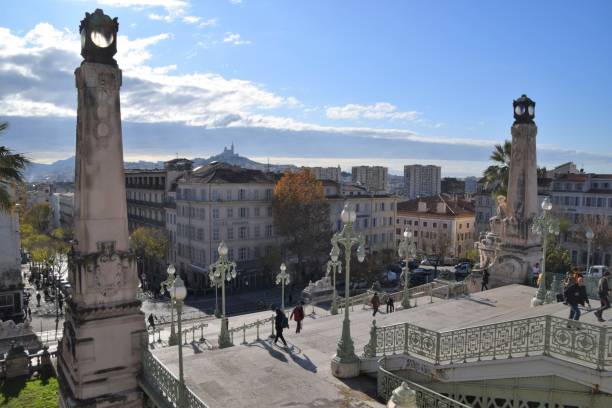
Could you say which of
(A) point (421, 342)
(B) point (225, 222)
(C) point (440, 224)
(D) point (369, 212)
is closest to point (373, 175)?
(C) point (440, 224)

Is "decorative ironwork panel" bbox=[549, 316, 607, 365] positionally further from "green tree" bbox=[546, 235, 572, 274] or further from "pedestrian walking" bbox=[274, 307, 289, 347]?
"green tree" bbox=[546, 235, 572, 274]

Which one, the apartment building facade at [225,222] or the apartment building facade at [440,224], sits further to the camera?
the apartment building facade at [440,224]

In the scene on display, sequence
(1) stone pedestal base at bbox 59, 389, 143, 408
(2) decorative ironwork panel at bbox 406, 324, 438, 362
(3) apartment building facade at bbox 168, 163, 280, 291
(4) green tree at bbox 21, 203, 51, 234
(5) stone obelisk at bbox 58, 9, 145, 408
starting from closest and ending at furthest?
(2) decorative ironwork panel at bbox 406, 324, 438, 362
(1) stone pedestal base at bbox 59, 389, 143, 408
(5) stone obelisk at bbox 58, 9, 145, 408
(3) apartment building facade at bbox 168, 163, 280, 291
(4) green tree at bbox 21, 203, 51, 234

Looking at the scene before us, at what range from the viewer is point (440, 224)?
72438 mm

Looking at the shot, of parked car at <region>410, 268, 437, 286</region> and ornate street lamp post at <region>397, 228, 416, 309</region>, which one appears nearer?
ornate street lamp post at <region>397, 228, 416, 309</region>

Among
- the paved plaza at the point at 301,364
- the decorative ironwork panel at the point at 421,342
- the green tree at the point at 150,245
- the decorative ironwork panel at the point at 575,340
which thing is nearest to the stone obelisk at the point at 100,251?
the paved plaza at the point at 301,364

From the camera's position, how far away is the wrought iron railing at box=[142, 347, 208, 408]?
10117mm

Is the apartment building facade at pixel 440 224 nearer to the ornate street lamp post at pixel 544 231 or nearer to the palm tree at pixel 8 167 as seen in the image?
the ornate street lamp post at pixel 544 231

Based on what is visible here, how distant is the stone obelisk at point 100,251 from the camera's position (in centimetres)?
1249

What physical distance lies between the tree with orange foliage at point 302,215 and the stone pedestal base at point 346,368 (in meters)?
38.1

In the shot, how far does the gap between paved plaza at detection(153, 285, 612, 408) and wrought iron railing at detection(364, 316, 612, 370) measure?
157 centimetres

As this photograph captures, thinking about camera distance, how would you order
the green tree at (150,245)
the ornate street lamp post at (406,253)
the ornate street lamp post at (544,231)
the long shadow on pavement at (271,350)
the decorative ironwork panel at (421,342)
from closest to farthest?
the decorative ironwork panel at (421,342) → the long shadow on pavement at (271,350) → the ornate street lamp post at (544,231) → the ornate street lamp post at (406,253) → the green tree at (150,245)

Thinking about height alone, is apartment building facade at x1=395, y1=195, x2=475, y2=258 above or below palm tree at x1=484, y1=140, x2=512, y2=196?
below

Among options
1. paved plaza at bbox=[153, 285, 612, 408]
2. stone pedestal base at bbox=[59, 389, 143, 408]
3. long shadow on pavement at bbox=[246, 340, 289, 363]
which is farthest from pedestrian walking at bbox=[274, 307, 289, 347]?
stone pedestal base at bbox=[59, 389, 143, 408]
